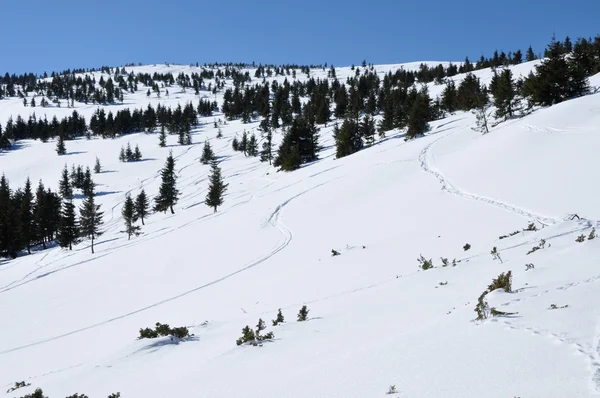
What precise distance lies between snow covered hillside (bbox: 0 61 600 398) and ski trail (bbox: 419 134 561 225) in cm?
13

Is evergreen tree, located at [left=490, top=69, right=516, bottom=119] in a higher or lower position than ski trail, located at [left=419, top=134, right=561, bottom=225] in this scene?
higher

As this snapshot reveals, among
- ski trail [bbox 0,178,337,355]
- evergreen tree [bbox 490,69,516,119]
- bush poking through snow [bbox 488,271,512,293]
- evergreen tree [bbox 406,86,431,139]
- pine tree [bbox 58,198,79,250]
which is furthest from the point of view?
evergreen tree [bbox 406,86,431,139]

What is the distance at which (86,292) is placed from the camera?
2394cm

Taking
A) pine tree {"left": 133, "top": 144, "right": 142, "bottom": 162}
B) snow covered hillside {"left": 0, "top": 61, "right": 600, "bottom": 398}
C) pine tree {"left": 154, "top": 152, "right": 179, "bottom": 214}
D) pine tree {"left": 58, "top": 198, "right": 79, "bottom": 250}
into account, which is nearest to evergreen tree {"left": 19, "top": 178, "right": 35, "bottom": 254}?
pine tree {"left": 58, "top": 198, "right": 79, "bottom": 250}

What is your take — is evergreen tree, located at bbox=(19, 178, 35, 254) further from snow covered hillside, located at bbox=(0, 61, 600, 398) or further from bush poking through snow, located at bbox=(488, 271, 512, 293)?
bush poking through snow, located at bbox=(488, 271, 512, 293)

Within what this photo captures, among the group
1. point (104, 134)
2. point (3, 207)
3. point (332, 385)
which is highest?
point (104, 134)

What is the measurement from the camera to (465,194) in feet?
69.4

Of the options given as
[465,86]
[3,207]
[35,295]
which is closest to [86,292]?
[35,295]

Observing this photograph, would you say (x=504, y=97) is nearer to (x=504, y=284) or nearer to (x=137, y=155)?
(x=504, y=284)

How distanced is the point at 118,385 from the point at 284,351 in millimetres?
2849

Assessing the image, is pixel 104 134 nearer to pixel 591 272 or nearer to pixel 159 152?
pixel 159 152

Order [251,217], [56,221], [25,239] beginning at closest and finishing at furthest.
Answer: [251,217], [25,239], [56,221]

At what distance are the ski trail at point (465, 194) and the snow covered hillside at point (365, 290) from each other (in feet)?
0.42

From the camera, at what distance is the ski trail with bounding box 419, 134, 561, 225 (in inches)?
550
